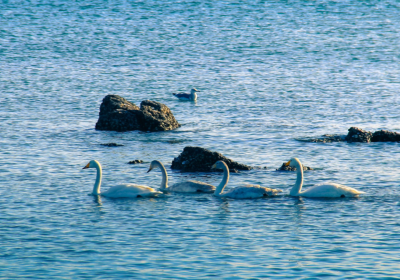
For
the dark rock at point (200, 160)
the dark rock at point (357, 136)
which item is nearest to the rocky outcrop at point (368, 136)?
the dark rock at point (357, 136)

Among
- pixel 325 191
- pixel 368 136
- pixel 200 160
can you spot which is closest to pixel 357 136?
pixel 368 136

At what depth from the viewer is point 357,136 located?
24969 millimetres

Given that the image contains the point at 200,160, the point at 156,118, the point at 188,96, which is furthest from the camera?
the point at 188,96

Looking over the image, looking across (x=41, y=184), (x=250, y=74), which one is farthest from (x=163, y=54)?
(x=41, y=184)

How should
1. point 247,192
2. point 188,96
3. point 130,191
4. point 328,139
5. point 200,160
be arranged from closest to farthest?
1. point 247,192
2. point 130,191
3. point 200,160
4. point 328,139
5. point 188,96

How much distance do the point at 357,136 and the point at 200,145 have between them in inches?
222

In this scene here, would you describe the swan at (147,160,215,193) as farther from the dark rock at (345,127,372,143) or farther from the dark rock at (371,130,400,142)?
the dark rock at (371,130,400,142)

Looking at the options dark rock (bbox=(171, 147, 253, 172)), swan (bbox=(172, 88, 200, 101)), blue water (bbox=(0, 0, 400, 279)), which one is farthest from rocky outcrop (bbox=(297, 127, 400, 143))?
swan (bbox=(172, 88, 200, 101))

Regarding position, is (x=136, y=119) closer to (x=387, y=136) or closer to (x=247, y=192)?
(x=387, y=136)

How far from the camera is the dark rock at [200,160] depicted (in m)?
21.1

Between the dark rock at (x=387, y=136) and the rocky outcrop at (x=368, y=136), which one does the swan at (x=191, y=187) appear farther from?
the dark rock at (x=387, y=136)

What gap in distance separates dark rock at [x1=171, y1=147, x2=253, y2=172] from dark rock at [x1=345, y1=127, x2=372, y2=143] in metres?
5.44

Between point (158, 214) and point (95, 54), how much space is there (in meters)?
35.2

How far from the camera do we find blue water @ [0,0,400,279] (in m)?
14.0
